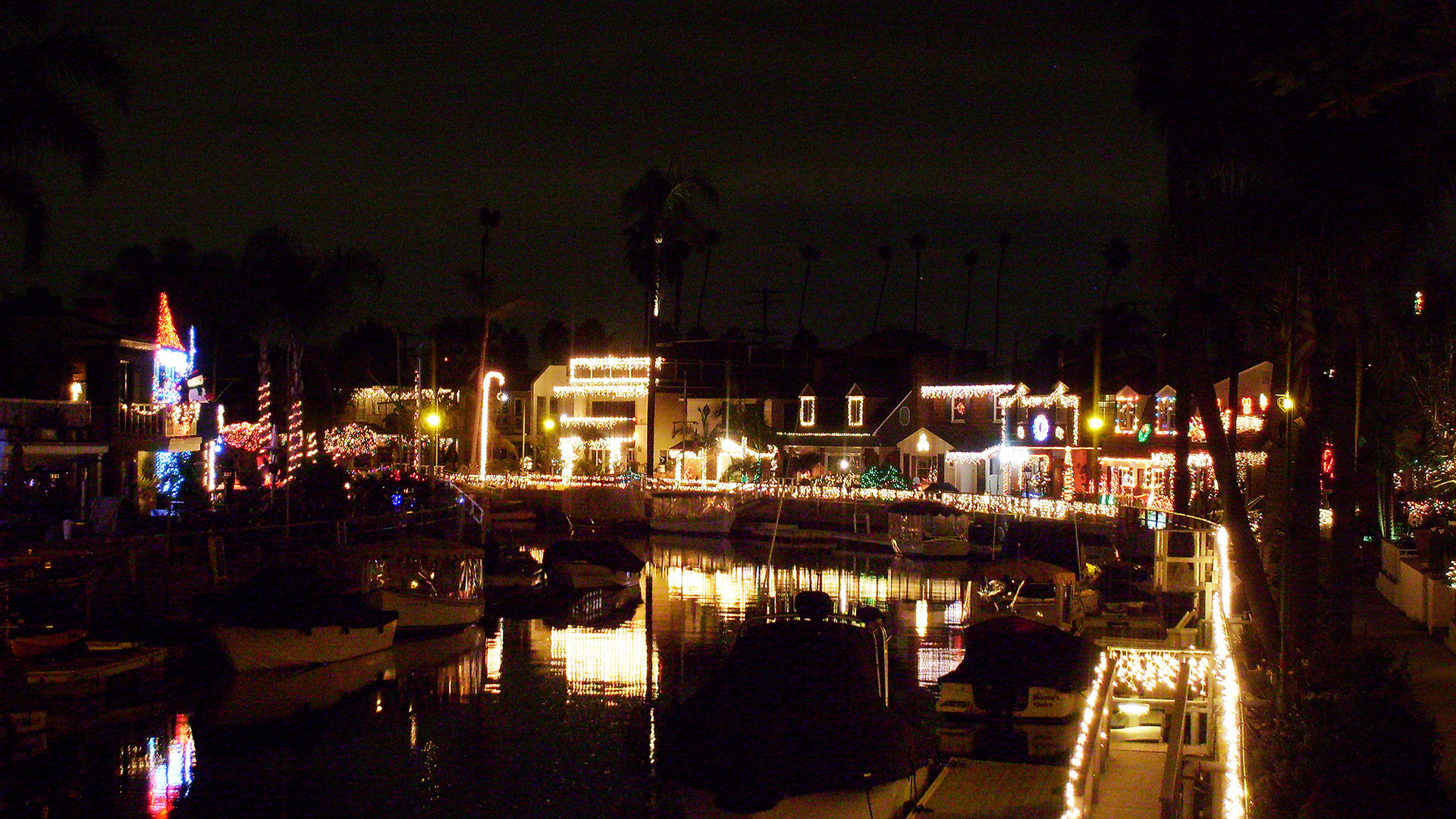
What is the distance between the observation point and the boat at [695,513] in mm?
68812

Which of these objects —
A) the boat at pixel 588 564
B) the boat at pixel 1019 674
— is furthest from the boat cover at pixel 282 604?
the boat at pixel 1019 674

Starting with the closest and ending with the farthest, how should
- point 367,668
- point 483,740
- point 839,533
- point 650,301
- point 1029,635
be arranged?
point 1029,635 → point 483,740 → point 367,668 → point 839,533 → point 650,301

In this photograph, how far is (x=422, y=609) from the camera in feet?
116

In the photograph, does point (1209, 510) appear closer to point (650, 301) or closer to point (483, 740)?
point (483, 740)

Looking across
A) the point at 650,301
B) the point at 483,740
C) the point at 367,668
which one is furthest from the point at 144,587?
the point at 650,301

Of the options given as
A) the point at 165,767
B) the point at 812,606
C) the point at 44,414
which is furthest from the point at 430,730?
the point at 44,414

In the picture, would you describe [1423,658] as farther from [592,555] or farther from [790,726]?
[592,555]

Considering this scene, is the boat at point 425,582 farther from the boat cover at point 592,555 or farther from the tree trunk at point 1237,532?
the tree trunk at point 1237,532

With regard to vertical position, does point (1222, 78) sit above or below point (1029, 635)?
above

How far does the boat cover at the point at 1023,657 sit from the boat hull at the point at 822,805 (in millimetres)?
4781

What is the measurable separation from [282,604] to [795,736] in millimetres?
17566

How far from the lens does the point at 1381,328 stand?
22906 millimetres

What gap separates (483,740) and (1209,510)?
2834cm

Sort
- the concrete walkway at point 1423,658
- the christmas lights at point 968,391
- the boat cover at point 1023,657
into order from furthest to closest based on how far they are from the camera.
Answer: the christmas lights at point 968,391, the boat cover at point 1023,657, the concrete walkway at point 1423,658
